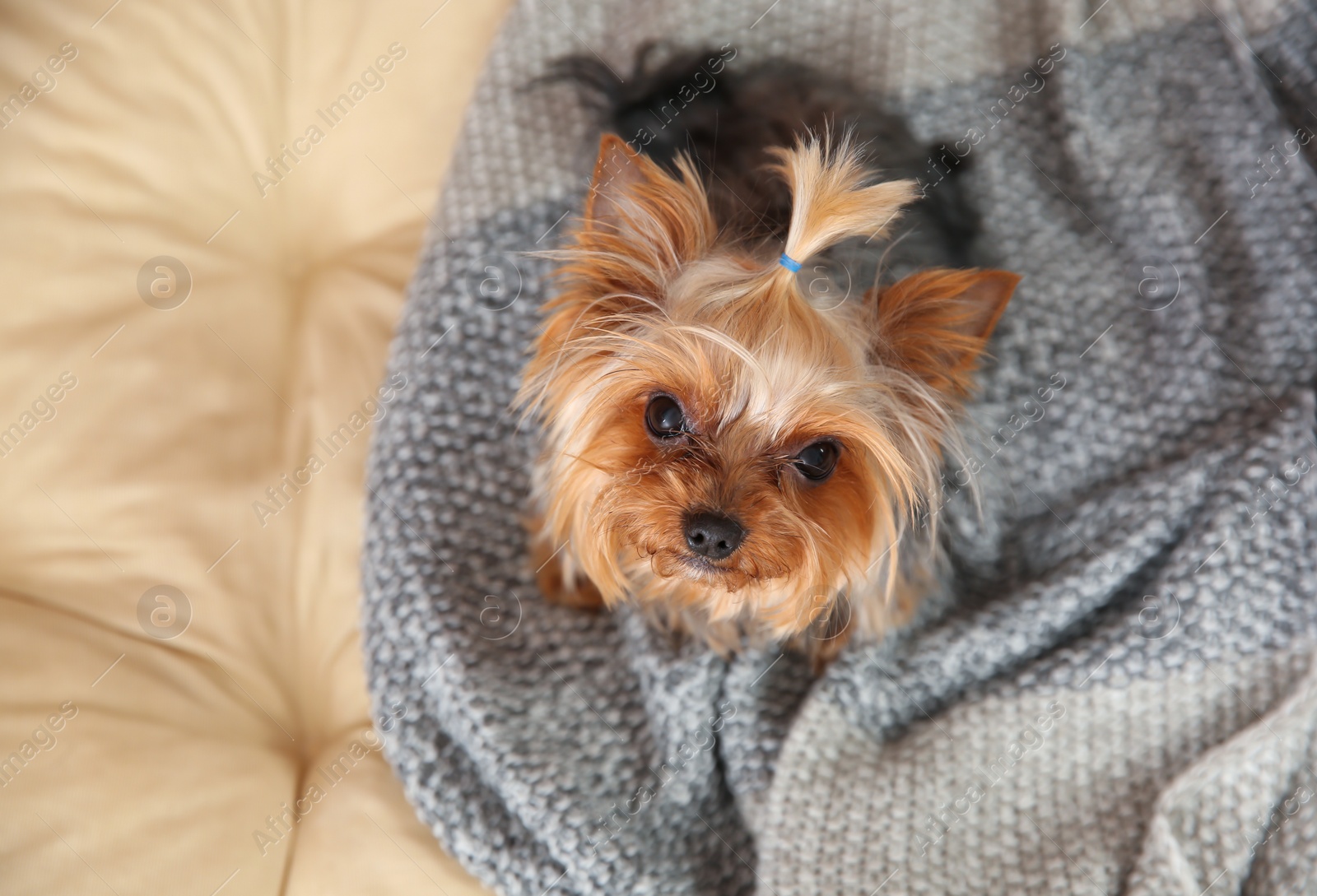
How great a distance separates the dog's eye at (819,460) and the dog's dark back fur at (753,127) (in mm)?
492

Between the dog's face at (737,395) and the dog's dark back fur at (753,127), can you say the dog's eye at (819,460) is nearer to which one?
the dog's face at (737,395)

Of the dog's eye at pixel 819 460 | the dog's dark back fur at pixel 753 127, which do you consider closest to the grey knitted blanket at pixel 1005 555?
the dog's dark back fur at pixel 753 127

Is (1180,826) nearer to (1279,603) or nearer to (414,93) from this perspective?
(1279,603)

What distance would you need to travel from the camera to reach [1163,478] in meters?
2.17

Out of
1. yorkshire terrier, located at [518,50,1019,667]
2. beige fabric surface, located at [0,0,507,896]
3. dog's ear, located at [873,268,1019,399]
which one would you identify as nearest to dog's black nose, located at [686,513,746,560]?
yorkshire terrier, located at [518,50,1019,667]

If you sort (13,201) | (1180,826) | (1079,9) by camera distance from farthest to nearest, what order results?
1. (1079,9)
2. (13,201)
3. (1180,826)

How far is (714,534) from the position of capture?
169 cm

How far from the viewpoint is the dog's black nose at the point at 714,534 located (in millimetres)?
1689

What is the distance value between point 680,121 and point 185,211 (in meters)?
1.31

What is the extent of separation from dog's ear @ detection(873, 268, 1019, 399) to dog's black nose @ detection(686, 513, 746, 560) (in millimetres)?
468

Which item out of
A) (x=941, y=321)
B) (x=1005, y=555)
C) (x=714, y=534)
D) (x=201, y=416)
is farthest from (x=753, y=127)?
(x=201, y=416)

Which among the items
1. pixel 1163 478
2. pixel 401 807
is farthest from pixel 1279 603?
pixel 401 807

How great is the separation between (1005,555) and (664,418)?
105cm

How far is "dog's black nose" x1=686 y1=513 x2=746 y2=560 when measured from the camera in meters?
1.69
